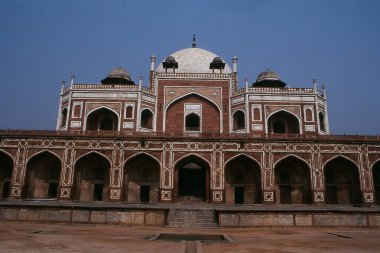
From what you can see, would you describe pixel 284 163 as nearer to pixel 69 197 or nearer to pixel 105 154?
pixel 105 154

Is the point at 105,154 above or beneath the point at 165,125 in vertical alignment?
beneath

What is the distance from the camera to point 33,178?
24016 mm

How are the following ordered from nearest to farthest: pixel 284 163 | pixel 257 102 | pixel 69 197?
pixel 69 197, pixel 284 163, pixel 257 102

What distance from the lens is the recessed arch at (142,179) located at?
24.1 meters

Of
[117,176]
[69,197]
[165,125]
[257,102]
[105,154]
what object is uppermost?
[257,102]

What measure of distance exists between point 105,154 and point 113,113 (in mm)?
6243

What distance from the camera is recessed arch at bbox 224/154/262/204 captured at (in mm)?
23953

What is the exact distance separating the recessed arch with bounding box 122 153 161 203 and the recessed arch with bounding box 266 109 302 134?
1021 centimetres

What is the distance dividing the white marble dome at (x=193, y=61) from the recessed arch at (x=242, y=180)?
39.3ft

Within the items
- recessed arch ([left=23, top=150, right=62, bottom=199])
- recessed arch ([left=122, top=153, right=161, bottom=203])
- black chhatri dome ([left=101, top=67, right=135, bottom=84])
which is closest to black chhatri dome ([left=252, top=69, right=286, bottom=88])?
black chhatri dome ([left=101, top=67, right=135, bottom=84])

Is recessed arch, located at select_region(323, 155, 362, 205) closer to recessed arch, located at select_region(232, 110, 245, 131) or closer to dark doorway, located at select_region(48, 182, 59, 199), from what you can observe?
recessed arch, located at select_region(232, 110, 245, 131)

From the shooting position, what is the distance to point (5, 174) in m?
25.1

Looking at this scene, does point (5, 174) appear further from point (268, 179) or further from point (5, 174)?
point (268, 179)

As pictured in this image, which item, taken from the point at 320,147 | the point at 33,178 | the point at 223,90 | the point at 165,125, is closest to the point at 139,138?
the point at 165,125
